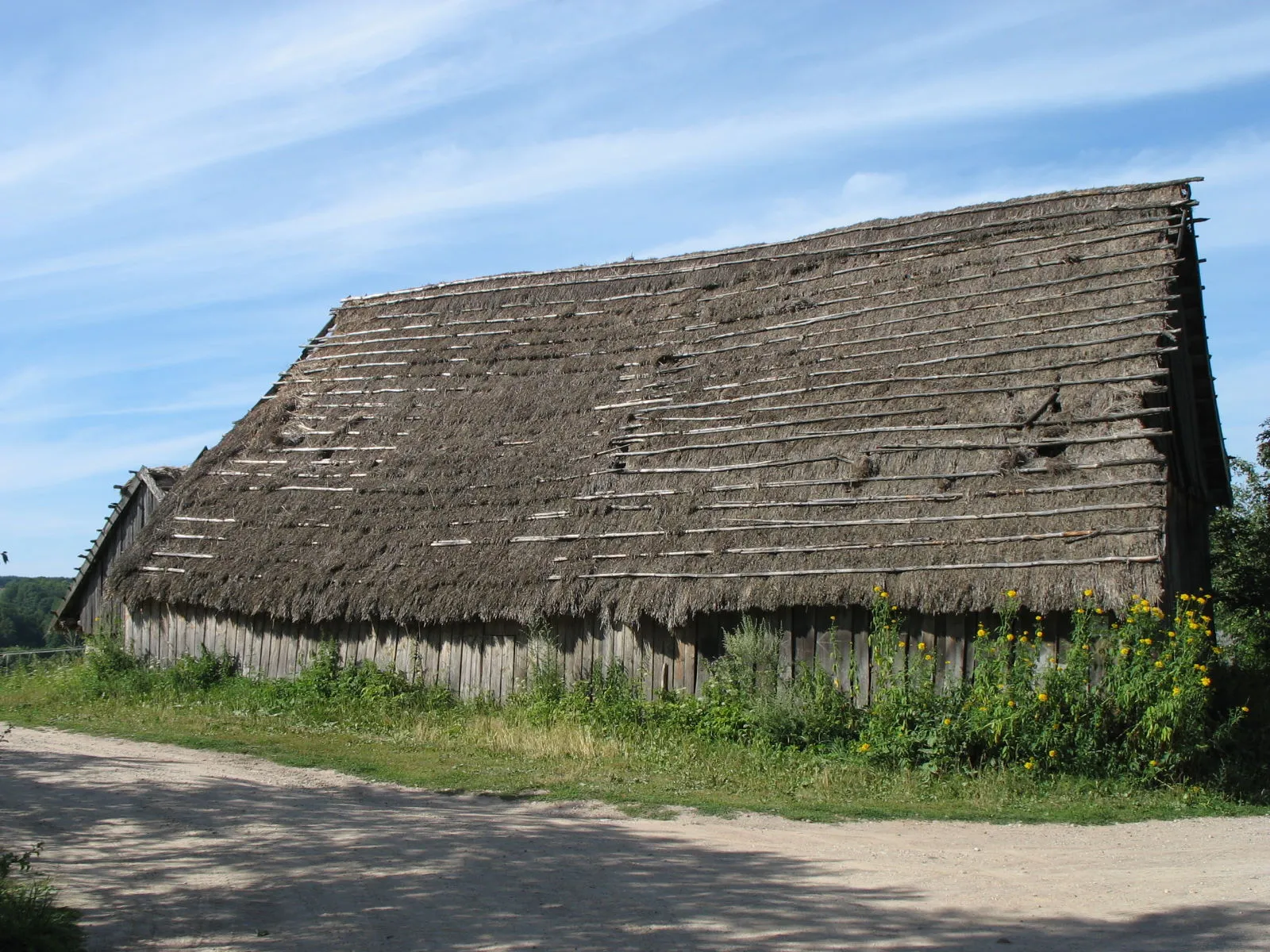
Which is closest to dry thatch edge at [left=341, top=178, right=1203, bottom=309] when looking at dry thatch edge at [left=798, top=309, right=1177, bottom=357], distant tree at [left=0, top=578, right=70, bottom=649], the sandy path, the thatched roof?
the thatched roof

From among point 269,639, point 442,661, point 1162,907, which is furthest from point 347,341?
point 1162,907

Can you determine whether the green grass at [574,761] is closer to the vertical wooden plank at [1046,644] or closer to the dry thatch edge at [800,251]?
the vertical wooden plank at [1046,644]

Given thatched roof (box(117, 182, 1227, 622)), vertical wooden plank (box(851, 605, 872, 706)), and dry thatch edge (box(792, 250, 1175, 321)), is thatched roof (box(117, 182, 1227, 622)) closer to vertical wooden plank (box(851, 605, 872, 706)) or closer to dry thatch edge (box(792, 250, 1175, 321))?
dry thatch edge (box(792, 250, 1175, 321))

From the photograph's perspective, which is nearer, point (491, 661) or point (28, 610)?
point (491, 661)

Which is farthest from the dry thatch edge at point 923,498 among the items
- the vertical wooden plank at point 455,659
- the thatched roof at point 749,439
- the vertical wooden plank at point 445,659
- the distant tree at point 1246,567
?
the distant tree at point 1246,567

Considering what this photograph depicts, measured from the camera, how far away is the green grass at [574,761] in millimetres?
9570

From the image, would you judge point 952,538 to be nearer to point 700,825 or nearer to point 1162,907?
point 700,825

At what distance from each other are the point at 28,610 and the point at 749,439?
3510cm

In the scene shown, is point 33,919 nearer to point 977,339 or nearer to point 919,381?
point 919,381

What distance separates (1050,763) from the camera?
1031cm

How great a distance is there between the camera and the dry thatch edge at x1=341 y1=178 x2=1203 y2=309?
1480 centimetres

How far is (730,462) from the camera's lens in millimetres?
14070

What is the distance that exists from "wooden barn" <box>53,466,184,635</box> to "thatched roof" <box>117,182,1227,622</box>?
4.67m

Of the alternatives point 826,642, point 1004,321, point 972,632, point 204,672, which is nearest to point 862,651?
point 826,642
